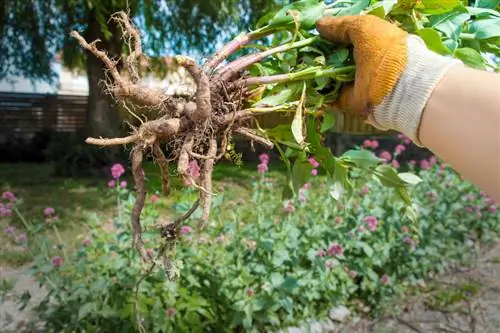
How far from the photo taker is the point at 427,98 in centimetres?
103

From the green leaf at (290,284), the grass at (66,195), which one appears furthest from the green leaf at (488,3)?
the grass at (66,195)

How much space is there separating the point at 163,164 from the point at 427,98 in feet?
2.63

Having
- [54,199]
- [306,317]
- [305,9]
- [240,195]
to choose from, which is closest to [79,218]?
[54,199]

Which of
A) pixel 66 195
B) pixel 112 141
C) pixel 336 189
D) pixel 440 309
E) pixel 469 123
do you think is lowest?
pixel 66 195

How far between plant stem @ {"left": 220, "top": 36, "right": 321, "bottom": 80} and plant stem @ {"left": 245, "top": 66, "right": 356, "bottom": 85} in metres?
0.05

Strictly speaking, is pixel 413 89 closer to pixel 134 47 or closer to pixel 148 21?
pixel 134 47

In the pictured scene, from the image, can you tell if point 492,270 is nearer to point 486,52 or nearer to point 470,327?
point 470,327

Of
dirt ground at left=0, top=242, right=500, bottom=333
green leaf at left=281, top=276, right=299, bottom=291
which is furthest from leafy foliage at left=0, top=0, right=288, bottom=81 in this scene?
green leaf at left=281, top=276, right=299, bottom=291

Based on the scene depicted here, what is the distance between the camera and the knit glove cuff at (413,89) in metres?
1.04

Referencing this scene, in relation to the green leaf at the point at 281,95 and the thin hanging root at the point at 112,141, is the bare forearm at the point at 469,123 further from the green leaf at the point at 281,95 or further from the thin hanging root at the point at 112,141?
the thin hanging root at the point at 112,141

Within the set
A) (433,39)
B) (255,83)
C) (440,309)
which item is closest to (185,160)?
(255,83)

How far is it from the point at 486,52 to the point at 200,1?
5.85 metres

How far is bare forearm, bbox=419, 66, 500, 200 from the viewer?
3.02 ft

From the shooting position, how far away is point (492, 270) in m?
3.93
